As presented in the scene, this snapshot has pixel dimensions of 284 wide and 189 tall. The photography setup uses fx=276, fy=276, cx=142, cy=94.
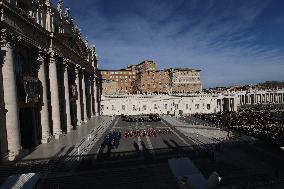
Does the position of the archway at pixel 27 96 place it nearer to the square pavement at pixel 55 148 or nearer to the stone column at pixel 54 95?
the square pavement at pixel 55 148

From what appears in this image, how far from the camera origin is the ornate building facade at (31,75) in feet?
71.8

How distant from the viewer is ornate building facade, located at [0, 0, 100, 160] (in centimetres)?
2189

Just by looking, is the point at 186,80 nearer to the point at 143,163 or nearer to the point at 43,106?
the point at 43,106

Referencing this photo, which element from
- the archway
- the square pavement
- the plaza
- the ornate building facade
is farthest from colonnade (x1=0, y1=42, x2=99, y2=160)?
the plaza

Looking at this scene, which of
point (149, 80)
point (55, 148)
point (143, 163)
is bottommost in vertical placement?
point (143, 163)

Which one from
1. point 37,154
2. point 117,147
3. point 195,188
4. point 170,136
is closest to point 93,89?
point 170,136

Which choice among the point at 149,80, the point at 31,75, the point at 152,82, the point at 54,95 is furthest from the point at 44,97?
the point at 152,82

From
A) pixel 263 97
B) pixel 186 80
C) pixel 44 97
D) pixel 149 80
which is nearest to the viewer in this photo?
pixel 44 97

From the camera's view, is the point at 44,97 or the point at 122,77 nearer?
the point at 44,97

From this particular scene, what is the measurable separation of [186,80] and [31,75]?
105902 millimetres

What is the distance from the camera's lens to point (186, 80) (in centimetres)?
12975

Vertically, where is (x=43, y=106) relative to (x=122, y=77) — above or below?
below

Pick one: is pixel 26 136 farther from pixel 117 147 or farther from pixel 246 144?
pixel 246 144

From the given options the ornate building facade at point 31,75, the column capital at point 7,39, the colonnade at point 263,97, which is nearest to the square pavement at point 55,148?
the ornate building facade at point 31,75
